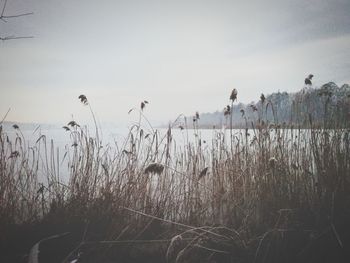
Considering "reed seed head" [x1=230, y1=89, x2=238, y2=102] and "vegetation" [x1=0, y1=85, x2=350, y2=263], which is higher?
"reed seed head" [x1=230, y1=89, x2=238, y2=102]

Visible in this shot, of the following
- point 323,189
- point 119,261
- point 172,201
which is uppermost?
point 323,189

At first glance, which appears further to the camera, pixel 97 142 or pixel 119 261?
pixel 97 142

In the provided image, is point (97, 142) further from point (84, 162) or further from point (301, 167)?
point (301, 167)

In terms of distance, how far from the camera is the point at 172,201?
2.96 meters

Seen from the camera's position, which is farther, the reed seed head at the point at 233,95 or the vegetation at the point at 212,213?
the reed seed head at the point at 233,95

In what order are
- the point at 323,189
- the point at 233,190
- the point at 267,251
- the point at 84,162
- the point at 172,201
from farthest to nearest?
the point at 84,162 → the point at 172,201 → the point at 233,190 → the point at 323,189 → the point at 267,251

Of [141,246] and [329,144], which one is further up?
[329,144]

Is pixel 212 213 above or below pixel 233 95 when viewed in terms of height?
below

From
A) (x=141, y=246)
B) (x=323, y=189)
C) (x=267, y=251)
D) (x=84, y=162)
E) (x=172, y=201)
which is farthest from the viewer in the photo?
(x=84, y=162)

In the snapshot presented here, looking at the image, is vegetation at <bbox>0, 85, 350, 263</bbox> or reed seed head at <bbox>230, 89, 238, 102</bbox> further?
reed seed head at <bbox>230, 89, 238, 102</bbox>

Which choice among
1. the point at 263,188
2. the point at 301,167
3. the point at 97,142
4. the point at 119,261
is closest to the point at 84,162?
the point at 97,142

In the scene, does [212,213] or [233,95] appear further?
[212,213]

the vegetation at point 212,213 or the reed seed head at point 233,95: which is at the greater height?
the reed seed head at point 233,95

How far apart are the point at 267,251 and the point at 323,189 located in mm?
1079
